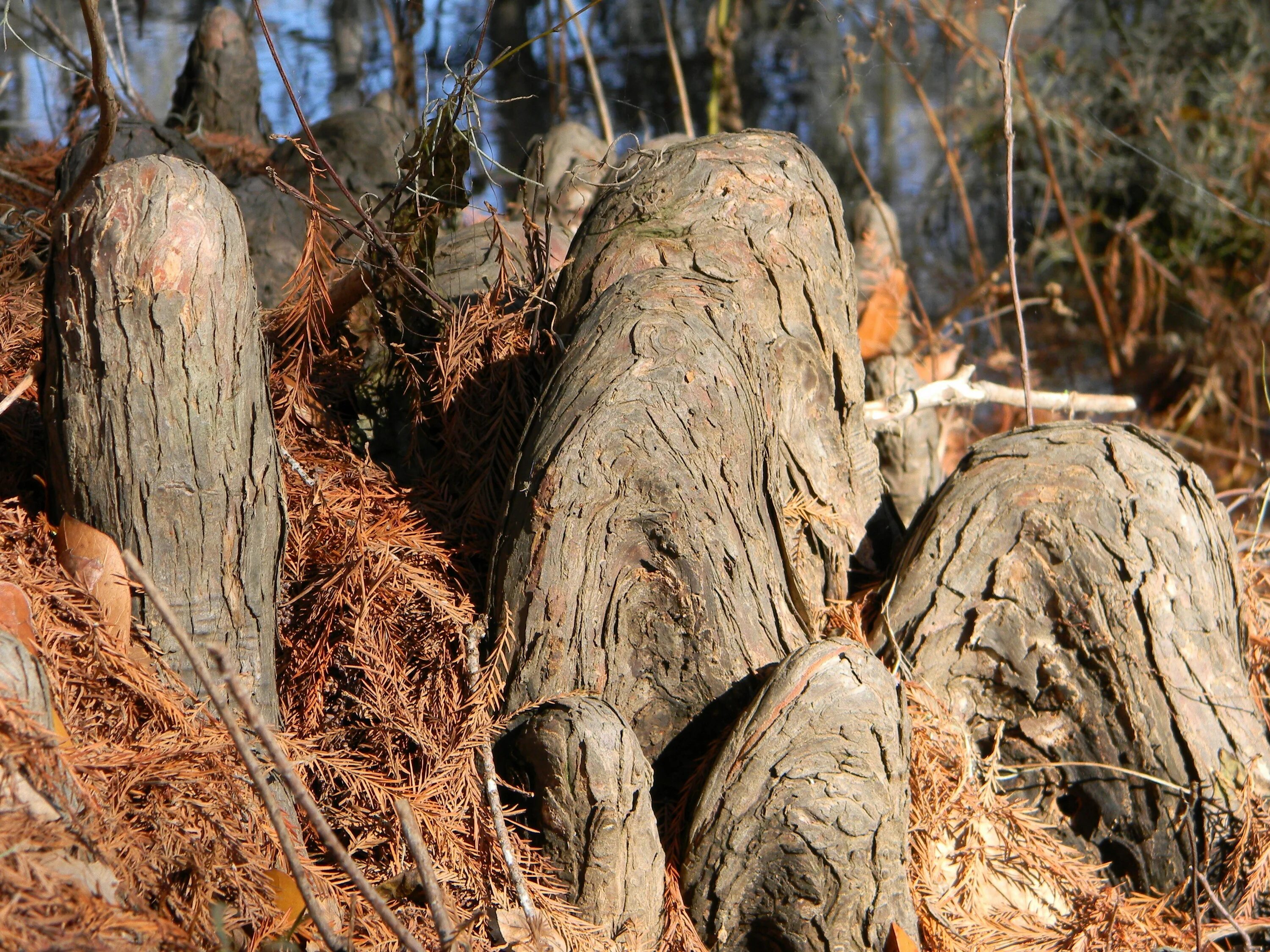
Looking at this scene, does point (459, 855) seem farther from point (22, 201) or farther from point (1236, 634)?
point (22, 201)

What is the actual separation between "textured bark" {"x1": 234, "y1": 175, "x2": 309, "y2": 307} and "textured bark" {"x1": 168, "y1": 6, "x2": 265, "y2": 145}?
1.19 meters

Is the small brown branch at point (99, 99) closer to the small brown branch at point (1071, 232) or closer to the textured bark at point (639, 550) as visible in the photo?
the textured bark at point (639, 550)

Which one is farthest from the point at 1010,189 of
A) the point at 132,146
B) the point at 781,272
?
the point at 132,146

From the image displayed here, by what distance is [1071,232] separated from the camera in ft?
21.3

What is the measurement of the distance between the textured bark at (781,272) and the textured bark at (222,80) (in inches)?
119

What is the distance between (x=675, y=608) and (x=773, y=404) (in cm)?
62

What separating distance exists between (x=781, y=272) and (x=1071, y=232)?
15.7ft

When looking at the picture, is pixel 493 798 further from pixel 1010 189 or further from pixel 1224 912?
pixel 1010 189

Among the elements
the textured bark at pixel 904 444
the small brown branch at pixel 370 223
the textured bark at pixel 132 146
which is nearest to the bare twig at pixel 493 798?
the small brown branch at pixel 370 223

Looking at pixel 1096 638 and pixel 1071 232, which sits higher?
pixel 1071 232

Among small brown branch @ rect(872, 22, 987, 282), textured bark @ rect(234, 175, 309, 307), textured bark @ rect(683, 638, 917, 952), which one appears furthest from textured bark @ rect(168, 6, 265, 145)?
textured bark @ rect(683, 638, 917, 952)

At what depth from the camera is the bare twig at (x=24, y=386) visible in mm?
1907

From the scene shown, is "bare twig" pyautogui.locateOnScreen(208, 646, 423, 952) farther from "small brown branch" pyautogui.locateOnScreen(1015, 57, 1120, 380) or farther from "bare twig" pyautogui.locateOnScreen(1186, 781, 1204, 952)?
"small brown branch" pyautogui.locateOnScreen(1015, 57, 1120, 380)

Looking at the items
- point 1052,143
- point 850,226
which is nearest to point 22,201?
point 850,226
